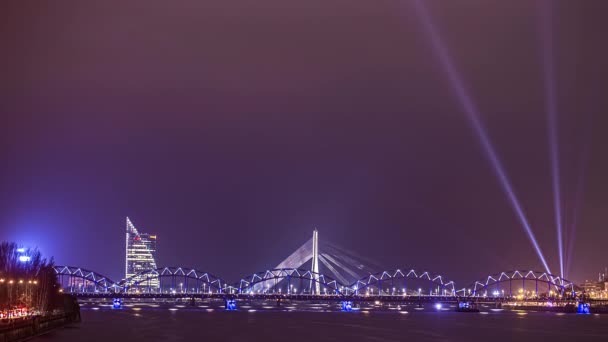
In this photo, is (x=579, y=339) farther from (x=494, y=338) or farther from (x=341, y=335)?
(x=341, y=335)

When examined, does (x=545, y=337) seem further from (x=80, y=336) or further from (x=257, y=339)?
(x=80, y=336)

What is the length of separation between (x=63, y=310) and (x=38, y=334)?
39.9m

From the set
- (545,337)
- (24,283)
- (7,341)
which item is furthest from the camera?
(24,283)

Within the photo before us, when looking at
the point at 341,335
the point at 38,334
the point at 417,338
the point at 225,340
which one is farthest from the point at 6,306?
the point at 417,338

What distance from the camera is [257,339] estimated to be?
74.8 metres

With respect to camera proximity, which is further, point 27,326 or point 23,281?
point 23,281

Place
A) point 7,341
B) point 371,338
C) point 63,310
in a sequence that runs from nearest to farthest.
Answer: point 7,341 < point 371,338 < point 63,310

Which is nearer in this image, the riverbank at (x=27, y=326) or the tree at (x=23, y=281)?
the riverbank at (x=27, y=326)

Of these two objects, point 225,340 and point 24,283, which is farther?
point 24,283

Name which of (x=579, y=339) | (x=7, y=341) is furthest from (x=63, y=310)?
(x=579, y=339)

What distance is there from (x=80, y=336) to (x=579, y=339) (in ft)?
154

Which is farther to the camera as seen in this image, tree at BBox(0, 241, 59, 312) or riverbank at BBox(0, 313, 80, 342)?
tree at BBox(0, 241, 59, 312)

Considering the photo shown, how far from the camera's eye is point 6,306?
80.9m

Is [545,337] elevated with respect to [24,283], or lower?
lower
